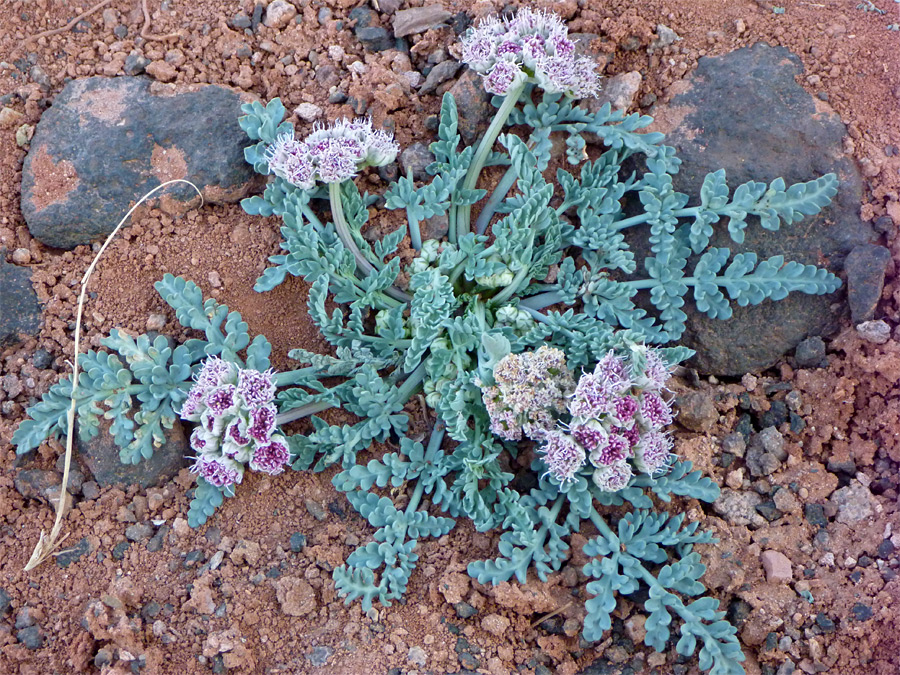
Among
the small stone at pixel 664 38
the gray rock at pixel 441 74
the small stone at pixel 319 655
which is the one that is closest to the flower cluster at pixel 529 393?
the small stone at pixel 319 655

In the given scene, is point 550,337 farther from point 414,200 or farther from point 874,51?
point 874,51

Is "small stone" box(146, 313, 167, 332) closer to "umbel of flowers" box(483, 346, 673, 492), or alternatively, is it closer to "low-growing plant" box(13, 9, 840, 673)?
"low-growing plant" box(13, 9, 840, 673)

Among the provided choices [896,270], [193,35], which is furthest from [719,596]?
[193,35]

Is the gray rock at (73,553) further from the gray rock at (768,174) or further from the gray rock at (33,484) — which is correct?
the gray rock at (768,174)

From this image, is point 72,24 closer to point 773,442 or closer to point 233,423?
point 233,423

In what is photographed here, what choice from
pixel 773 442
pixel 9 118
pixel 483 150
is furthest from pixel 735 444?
pixel 9 118

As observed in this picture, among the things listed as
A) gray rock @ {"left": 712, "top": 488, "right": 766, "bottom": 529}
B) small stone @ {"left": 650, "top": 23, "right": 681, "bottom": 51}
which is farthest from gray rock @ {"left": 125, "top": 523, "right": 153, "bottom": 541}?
small stone @ {"left": 650, "top": 23, "right": 681, "bottom": 51}
